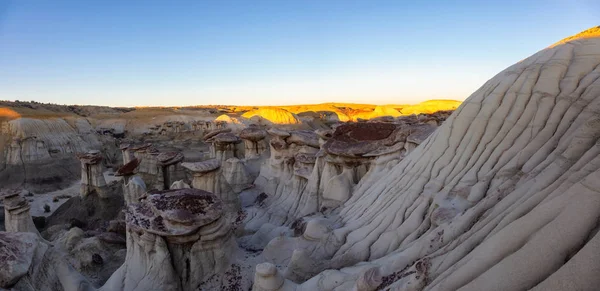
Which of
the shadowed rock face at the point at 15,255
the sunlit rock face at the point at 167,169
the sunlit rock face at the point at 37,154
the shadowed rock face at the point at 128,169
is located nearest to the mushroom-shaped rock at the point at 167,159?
the sunlit rock face at the point at 167,169

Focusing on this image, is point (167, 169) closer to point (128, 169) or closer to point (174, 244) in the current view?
point (128, 169)

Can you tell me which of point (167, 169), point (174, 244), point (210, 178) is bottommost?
point (167, 169)

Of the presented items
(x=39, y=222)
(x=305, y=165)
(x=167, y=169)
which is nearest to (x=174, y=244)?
(x=305, y=165)

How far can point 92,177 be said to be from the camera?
1580cm

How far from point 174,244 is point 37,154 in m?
24.9

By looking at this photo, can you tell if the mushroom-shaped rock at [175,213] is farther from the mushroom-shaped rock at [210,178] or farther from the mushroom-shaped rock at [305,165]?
the mushroom-shaped rock at [305,165]

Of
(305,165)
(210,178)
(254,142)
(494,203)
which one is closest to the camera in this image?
(494,203)

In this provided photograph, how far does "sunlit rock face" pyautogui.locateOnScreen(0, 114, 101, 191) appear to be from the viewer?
75.1ft

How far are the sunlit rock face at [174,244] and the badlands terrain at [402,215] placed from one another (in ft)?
0.07

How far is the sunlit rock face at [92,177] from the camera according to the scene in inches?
613

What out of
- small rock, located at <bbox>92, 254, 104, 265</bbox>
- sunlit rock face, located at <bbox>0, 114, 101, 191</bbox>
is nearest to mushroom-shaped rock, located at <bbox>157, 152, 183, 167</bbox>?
small rock, located at <bbox>92, 254, 104, 265</bbox>

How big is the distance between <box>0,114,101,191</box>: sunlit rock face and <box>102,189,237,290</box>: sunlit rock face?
69.7 ft

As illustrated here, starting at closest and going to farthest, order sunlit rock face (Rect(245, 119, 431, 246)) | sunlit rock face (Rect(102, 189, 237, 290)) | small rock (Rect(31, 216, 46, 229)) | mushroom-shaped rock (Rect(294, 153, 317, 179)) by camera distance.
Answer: sunlit rock face (Rect(102, 189, 237, 290)), sunlit rock face (Rect(245, 119, 431, 246)), mushroom-shaped rock (Rect(294, 153, 317, 179)), small rock (Rect(31, 216, 46, 229))

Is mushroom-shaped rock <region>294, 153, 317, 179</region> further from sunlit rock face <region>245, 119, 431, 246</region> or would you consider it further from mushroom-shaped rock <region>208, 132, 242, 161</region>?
mushroom-shaped rock <region>208, 132, 242, 161</region>
